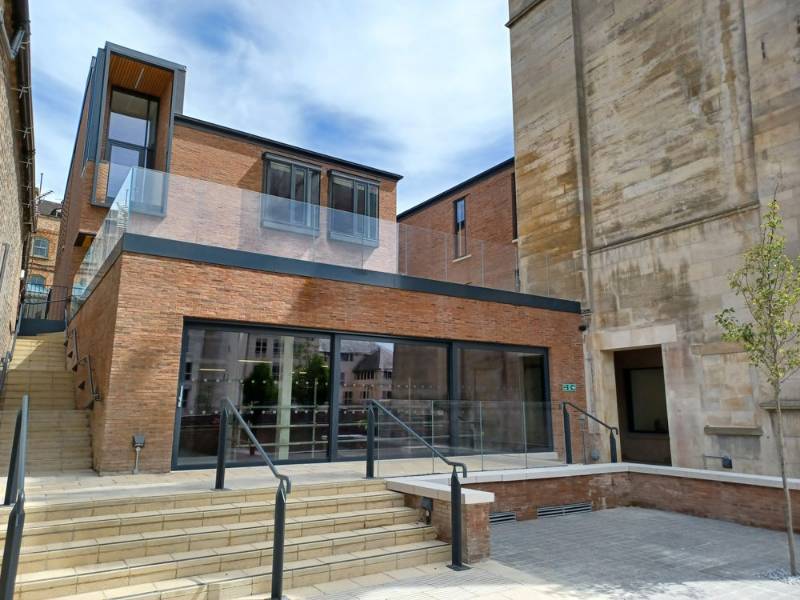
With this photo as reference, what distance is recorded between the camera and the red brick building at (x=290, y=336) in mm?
8891

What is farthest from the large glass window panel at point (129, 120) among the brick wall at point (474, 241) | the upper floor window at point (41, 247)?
the upper floor window at point (41, 247)

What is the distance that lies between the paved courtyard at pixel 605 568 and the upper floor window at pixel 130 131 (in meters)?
17.1

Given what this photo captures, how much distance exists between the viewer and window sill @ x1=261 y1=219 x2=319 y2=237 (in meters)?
10.6

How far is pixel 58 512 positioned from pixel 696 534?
341 inches

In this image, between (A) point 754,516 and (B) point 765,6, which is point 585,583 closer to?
(A) point 754,516

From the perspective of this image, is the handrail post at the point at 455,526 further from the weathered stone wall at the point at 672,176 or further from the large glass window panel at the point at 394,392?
the weathered stone wall at the point at 672,176

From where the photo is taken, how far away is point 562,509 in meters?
9.99

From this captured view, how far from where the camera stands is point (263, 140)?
19.5 meters

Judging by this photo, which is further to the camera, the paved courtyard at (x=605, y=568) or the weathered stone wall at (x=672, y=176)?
the weathered stone wall at (x=672, y=176)

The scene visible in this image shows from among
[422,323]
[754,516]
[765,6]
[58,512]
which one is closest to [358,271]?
[422,323]

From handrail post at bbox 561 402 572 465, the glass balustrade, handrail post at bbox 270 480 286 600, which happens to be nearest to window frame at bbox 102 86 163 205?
the glass balustrade

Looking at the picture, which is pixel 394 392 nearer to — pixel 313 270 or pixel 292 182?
pixel 313 270

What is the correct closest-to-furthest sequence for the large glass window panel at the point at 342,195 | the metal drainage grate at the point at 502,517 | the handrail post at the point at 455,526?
the handrail post at the point at 455,526
the metal drainage grate at the point at 502,517
the large glass window panel at the point at 342,195

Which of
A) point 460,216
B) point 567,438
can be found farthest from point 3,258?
point 460,216
